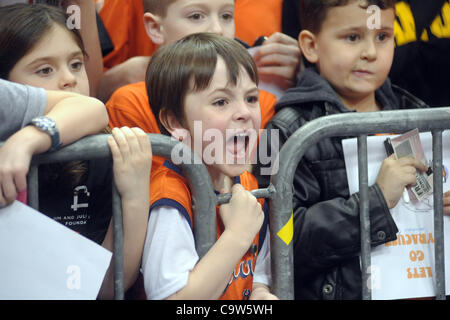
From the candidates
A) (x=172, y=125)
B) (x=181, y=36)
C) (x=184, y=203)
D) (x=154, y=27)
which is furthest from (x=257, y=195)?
(x=154, y=27)

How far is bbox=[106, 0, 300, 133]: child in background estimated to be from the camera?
1.96m

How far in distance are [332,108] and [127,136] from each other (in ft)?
2.73

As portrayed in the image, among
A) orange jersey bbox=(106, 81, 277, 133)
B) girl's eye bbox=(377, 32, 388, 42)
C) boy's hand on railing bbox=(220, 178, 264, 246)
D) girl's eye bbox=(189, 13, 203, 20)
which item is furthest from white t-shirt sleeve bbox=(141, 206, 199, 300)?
girl's eye bbox=(377, 32, 388, 42)

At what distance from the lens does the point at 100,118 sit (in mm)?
1407

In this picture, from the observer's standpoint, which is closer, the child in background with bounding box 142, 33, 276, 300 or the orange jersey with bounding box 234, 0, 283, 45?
the child in background with bounding box 142, 33, 276, 300

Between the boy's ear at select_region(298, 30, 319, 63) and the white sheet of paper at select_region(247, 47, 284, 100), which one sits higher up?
the boy's ear at select_region(298, 30, 319, 63)

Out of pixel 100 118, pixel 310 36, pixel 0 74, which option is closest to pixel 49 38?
pixel 0 74

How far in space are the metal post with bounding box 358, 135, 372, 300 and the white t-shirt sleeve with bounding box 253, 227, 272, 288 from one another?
0.25 meters

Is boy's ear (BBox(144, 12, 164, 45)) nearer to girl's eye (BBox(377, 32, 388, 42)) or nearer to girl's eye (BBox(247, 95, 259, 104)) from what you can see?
girl's eye (BBox(247, 95, 259, 104))

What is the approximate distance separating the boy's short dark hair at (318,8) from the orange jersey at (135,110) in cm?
33

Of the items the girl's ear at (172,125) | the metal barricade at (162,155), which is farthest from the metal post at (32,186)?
the girl's ear at (172,125)

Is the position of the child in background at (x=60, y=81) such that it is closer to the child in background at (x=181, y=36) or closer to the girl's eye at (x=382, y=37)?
the child in background at (x=181, y=36)

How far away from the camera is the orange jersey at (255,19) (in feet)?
8.13

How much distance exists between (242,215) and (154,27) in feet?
3.28
